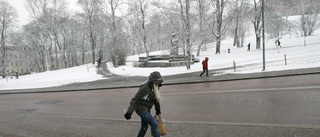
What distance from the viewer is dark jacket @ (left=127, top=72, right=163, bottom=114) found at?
4506mm

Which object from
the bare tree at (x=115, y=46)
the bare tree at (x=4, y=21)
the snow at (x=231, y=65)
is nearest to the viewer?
the snow at (x=231, y=65)

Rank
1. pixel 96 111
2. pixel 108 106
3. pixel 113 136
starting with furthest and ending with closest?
pixel 108 106 < pixel 96 111 < pixel 113 136

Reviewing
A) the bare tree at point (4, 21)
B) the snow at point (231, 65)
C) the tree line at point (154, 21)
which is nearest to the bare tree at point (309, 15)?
the tree line at point (154, 21)

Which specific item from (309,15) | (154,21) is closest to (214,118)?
(154,21)

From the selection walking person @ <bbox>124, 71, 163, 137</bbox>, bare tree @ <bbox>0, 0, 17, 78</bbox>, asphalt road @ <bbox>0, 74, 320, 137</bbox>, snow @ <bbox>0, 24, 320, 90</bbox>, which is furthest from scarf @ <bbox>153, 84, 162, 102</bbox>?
bare tree @ <bbox>0, 0, 17, 78</bbox>

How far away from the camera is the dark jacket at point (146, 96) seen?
451cm

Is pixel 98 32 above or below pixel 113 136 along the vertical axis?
above

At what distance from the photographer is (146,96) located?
4.56 meters

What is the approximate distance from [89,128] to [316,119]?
21.9 ft

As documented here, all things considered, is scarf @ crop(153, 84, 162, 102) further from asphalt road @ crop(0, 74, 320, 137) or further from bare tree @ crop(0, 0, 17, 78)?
bare tree @ crop(0, 0, 17, 78)

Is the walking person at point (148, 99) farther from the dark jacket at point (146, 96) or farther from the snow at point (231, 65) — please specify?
the snow at point (231, 65)

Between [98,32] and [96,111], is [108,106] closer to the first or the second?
[96,111]

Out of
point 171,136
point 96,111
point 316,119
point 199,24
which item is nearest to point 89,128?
point 96,111

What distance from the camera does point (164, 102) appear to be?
31.4ft
